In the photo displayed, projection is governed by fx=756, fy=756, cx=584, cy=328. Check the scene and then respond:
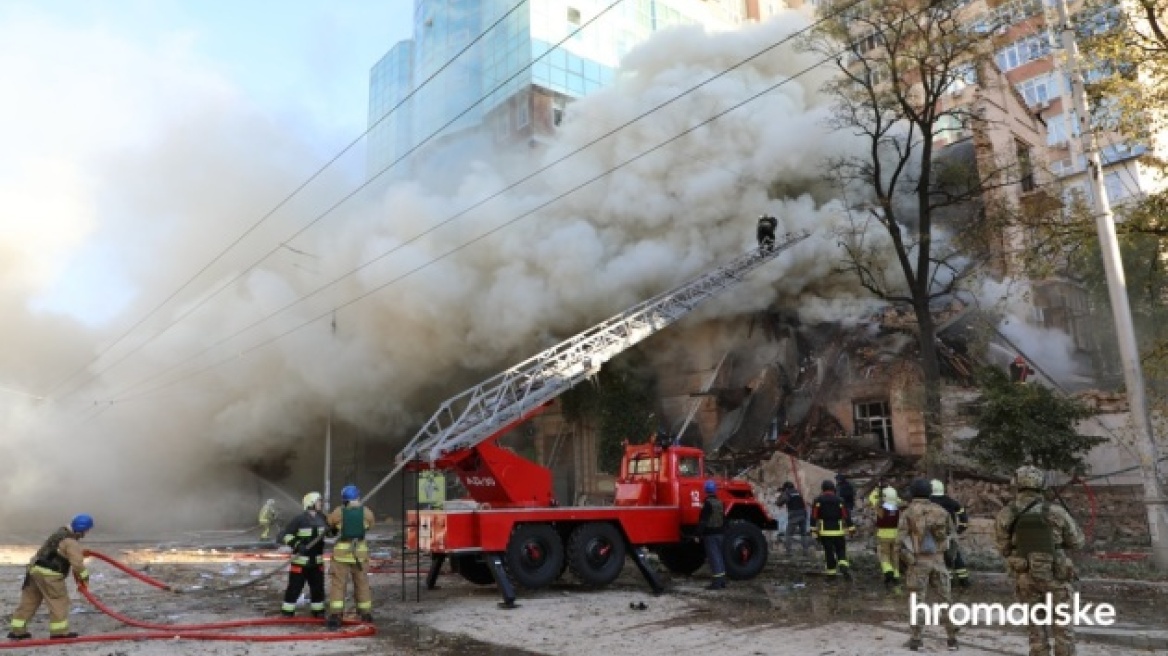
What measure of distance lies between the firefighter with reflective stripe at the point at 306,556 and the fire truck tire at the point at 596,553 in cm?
319

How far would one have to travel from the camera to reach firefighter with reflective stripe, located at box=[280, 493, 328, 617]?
7.95 meters

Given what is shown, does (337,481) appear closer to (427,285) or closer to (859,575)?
(427,285)

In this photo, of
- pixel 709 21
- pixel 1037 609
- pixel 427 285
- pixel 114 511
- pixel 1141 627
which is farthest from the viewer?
pixel 709 21

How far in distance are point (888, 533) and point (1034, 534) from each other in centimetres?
501

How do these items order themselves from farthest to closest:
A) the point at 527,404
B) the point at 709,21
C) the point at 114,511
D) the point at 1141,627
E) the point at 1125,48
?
1. the point at 709,21
2. the point at 114,511
3. the point at 527,404
4. the point at 1125,48
5. the point at 1141,627

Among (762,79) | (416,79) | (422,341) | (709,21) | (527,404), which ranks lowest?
(527,404)

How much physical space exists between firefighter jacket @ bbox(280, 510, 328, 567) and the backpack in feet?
21.3

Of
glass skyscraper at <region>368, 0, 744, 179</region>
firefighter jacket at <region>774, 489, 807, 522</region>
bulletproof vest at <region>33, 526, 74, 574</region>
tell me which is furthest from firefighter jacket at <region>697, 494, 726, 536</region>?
glass skyscraper at <region>368, 0, 744, 179</region>

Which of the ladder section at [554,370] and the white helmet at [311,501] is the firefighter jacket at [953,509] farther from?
the white helmet at [311,501]

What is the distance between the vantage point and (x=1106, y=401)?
15078mm

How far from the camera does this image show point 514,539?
9.52 m

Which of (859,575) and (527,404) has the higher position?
(527,404)

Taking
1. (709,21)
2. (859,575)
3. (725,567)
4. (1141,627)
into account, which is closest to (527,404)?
(725,567)

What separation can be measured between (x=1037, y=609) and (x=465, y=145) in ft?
95.9
